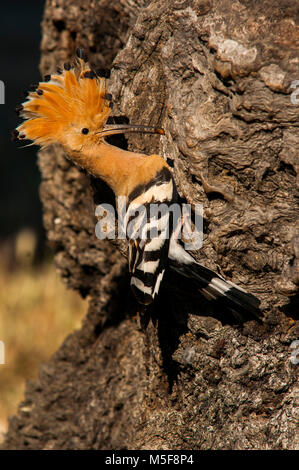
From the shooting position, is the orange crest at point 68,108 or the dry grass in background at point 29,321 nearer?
the orange crest at point 68,108

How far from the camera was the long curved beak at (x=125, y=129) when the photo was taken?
227 centimetres

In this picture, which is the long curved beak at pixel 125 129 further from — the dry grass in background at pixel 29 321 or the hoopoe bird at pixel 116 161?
the dry grass in background at pixel 29 321

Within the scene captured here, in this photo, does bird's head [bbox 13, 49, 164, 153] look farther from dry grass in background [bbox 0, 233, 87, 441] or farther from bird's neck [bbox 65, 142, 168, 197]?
dry grass in background [bbox 0, 233, 87, 441]

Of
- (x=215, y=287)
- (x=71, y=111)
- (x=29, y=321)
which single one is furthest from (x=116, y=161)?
(x=29, y=321)

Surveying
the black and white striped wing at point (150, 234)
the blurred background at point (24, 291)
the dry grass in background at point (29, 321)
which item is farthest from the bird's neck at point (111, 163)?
the dry grass in background at point (29, 321)

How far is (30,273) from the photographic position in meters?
4.53

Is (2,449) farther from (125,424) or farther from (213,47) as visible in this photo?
(213,47)

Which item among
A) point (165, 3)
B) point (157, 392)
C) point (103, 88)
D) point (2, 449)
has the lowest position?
point (2, 449)

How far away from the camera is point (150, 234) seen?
2.37 meters

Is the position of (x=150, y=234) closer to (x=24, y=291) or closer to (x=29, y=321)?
(x=29, y=321)

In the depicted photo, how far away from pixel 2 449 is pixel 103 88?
2.13 meters
